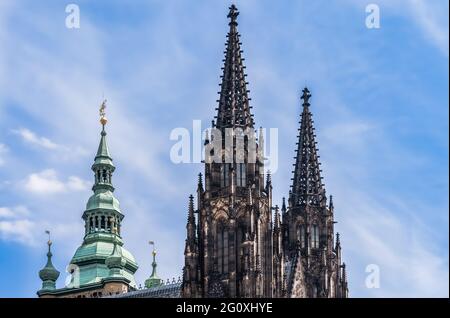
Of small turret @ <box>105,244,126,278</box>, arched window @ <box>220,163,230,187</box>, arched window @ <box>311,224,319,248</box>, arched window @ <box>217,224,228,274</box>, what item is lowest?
arched window @ <box>217,224,228,274</box>

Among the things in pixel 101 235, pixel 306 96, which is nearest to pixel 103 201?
pixel 101 235

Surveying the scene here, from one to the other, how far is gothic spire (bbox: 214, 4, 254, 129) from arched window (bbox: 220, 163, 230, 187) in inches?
150

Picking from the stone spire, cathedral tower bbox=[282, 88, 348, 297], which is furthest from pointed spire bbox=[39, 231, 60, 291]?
cathedral tower bbox=[282, 88, 348, 297]

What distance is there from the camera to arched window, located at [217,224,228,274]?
4731 inches

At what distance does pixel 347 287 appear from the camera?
141 meters

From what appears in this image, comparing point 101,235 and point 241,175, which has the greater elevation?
point 101,235

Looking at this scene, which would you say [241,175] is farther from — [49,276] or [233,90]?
[49,276]

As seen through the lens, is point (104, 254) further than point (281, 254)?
Yes

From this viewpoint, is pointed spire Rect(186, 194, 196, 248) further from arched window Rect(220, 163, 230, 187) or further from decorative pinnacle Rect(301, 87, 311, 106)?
decorative pinnacle Rect(301, 87, 311, 106)

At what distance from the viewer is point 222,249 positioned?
396 ft

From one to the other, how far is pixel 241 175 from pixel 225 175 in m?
1.48

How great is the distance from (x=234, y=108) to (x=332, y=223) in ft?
67.9
